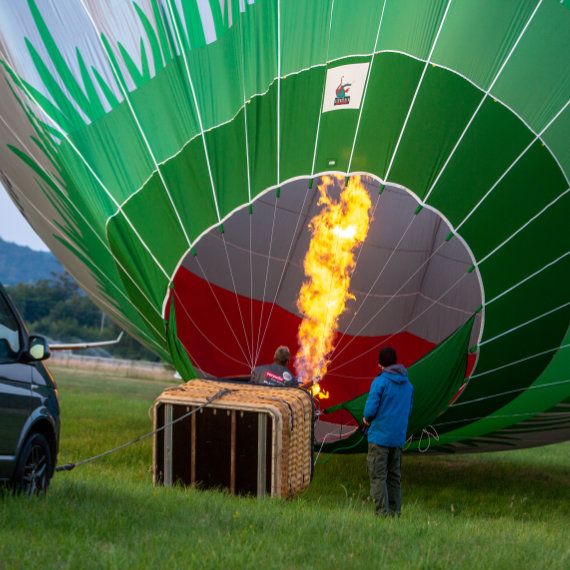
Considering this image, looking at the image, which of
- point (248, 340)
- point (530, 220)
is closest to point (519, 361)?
point (530, 220)

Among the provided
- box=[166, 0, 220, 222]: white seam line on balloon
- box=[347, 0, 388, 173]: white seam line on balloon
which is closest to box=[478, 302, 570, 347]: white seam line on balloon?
box=[347, 0, 388, 173]: white seam line on balloon

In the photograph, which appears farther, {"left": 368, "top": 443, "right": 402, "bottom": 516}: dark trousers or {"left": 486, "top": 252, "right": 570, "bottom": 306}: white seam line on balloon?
{"left": 486, "top": 252, "right": 570, "bottom": 306}: white seam line on balloon

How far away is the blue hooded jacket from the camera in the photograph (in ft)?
21.9

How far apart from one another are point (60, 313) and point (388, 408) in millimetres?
89847

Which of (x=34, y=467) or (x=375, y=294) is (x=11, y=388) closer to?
(x=34, y=467)

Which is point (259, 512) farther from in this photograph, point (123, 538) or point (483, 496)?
point (483, 496)

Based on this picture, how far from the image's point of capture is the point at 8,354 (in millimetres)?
5367

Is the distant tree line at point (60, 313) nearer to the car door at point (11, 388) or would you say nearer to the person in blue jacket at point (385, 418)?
the person in blue jacket at point (385, 418)

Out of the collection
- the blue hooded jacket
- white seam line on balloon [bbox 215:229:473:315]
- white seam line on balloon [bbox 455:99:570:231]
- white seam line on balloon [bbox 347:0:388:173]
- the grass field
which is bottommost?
the grass field

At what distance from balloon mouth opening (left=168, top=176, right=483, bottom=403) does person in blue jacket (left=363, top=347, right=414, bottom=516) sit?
181 centimetres

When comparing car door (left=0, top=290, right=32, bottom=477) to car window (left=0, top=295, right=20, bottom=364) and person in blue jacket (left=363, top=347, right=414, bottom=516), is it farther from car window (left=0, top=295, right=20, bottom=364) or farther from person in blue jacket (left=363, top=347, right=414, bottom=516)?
person in blue jacket (left=363, top=347, right=414, bottom=516)

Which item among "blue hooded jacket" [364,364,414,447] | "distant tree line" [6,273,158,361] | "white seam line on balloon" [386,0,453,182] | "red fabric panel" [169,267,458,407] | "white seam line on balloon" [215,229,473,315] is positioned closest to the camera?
"blue hooded jacket" [364,364,414,447]

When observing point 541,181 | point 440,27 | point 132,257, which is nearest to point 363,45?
point 440,27

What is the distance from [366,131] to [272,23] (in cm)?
125
